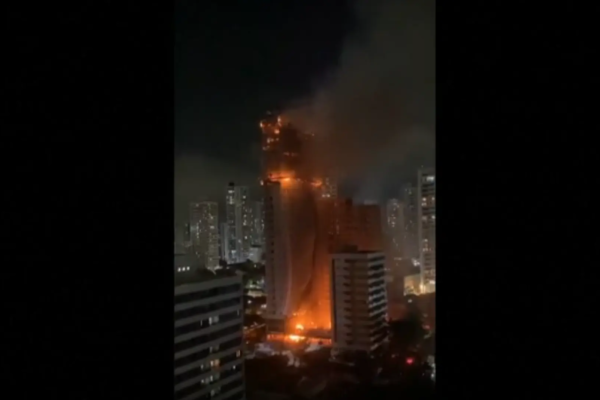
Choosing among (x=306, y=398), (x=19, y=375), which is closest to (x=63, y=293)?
(x=19, y=375)

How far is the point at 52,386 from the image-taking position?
0.77m

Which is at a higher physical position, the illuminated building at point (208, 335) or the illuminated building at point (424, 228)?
the illuminated building at point (424, 228)

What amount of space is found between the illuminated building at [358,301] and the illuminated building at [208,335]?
1.50 meters

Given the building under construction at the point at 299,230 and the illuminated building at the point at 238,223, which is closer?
the illuminated building at the point at 238,223

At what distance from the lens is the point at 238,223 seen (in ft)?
14.1

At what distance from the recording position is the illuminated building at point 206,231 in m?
3.21

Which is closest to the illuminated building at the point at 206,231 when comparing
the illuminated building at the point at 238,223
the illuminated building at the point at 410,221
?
the illuminated building at the point at 238,223

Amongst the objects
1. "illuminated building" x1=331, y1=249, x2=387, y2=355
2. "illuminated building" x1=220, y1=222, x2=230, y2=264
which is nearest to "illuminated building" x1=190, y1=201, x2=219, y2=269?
"illuminated building" x1=220, y1=222, x2=230, y2=264

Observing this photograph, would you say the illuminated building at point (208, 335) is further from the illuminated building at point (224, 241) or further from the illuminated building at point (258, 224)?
the illuminated building at point (258, 224)

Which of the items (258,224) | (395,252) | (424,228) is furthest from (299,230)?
(424,228)

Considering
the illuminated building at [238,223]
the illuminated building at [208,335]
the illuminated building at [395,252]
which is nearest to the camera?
the illuminated building at [208,335]

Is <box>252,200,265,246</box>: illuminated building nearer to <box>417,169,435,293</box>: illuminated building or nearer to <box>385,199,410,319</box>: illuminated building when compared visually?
<box>385,199,410,319</box>: illuminated building

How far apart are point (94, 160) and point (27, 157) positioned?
0.37 ft
